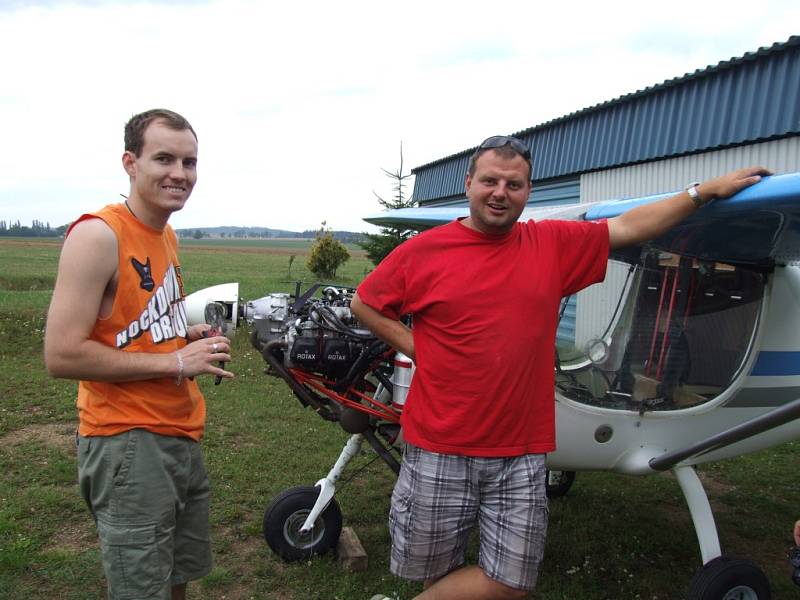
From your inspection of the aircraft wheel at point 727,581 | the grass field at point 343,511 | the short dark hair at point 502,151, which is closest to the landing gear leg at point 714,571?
the aircraft wheel at point 727,581

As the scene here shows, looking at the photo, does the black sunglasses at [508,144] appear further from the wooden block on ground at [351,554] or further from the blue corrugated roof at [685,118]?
the blue corrugated roof at [685,118]

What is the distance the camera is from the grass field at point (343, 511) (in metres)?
3.46

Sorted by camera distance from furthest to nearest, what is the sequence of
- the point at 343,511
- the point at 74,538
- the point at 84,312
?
the point at 343,511, the point at 74,538, the point at 84,312

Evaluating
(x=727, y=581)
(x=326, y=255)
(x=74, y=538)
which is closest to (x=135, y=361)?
(x=74, y=538)

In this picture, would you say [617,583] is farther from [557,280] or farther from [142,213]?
[142,213]

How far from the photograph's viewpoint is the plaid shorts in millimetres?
2232

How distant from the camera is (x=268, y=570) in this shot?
3559 millimetres

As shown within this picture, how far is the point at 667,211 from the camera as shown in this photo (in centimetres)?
233

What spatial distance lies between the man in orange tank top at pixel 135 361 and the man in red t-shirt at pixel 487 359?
69 centimetres

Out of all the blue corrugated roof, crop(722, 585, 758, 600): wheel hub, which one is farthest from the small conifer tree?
crop(722, 585, 758, 600): wheel hub

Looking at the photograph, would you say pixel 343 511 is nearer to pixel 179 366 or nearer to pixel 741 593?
pixel 741 593

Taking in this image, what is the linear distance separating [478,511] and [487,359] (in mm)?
571

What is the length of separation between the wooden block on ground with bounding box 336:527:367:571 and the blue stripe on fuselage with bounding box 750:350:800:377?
7.12 feet

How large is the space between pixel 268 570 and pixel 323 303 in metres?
1.46
